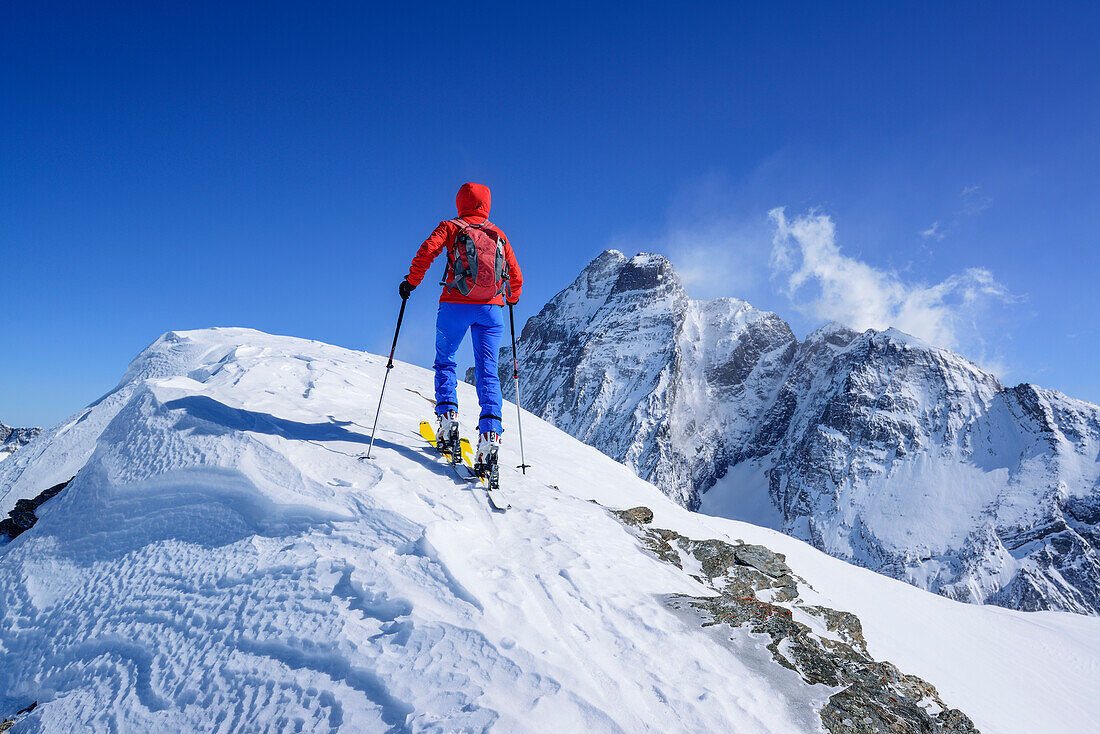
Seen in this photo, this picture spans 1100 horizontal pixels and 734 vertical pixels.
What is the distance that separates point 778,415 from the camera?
191 meters

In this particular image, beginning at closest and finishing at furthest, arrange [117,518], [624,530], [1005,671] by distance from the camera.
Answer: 1. [117,518]
2. [624,530]
3. [1005,671]

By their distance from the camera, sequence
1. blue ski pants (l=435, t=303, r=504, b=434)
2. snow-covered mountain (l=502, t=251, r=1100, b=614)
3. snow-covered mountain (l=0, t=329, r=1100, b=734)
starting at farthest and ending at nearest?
snow-covered mountain (l=502, t=251, r=1100, b=614) < blue ski pants (l=435, t=303, r=504, b=434) < snow-covered mountain (l=0, t=329, r=1100, b=734)

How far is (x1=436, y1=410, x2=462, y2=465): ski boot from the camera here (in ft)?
22.1

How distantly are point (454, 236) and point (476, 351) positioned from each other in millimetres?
1519

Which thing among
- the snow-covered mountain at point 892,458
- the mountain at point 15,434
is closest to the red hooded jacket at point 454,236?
the mountain at point 15,434

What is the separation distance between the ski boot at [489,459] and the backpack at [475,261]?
1779mm

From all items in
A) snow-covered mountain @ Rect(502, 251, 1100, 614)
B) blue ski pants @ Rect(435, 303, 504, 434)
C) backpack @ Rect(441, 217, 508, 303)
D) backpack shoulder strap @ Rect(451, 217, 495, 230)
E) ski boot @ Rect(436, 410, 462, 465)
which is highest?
snow-covered mountain @ Rect(502, 251, 1100, 614)

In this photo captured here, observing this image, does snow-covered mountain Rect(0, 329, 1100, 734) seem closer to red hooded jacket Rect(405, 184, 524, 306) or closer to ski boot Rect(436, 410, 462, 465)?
ski boot Rect(436, 410, 462, 465)

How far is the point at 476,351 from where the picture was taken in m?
6.94

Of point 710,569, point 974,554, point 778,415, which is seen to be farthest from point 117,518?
point 778,415

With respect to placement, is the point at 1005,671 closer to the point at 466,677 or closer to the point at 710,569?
the point at 710,569

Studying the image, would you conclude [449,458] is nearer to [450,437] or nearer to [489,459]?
[450,437]

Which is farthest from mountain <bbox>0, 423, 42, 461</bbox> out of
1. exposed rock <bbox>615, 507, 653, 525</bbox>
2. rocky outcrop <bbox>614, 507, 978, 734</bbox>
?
rocky outcrop <bbox>614, 507, 978, 734</bbox>

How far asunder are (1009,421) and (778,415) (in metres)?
65.1
